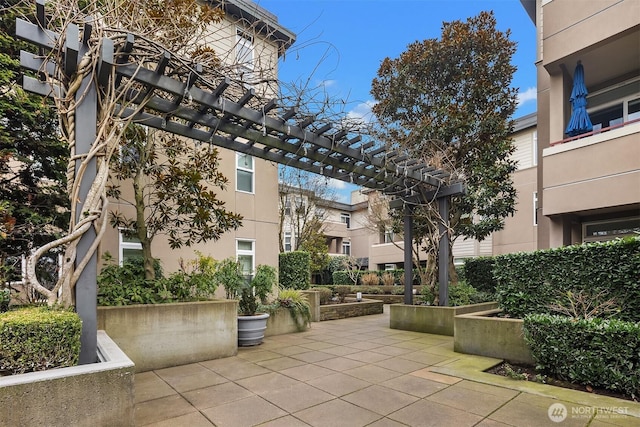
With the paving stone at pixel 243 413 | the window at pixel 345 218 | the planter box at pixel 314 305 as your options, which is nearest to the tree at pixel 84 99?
the paving stone at pixel 243 413

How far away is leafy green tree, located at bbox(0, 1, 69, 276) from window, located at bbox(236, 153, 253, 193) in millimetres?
4267

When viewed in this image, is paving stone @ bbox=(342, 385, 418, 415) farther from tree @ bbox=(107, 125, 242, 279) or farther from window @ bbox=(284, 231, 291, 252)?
window @ bbox=(284, 231, 291, 252)

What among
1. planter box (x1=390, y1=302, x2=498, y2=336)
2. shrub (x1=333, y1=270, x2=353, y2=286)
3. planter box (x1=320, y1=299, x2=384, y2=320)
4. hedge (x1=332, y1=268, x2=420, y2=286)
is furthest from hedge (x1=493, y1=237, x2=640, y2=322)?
shrub (x1=333, y1=270, x2=353, y2=286)

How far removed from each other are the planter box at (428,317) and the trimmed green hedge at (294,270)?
16.6ft

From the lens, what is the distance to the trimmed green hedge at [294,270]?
13.2 metres

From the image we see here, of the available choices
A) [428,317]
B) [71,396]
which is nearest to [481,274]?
[428,317]

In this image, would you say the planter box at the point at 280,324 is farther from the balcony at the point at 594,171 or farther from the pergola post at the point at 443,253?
the balcony at the point at 594,171

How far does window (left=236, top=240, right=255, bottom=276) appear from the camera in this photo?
31.1ft

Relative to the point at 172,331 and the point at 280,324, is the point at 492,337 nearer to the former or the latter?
the point at 280,324

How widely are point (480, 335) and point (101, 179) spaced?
590 cm

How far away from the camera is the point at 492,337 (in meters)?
5.75

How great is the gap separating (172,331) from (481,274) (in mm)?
10110

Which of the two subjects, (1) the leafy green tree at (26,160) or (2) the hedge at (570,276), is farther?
(1) the leafy green tree at (26,160)

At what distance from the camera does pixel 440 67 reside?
11.4 metres
